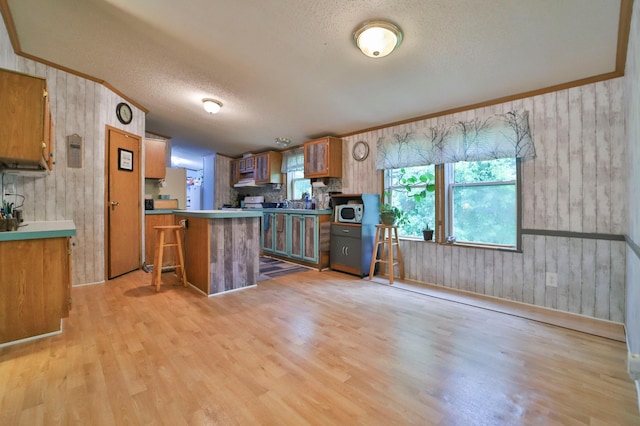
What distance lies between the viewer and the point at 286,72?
8.86ft

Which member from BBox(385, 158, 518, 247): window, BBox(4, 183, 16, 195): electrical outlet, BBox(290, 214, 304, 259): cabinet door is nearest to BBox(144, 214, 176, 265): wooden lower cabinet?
BBox(4, 183, 16, 195): electrical outlet

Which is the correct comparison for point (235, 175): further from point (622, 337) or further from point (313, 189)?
point (622, 337)

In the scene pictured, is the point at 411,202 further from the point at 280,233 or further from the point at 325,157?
the point at 280,233

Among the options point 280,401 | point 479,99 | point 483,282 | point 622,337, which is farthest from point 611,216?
point 280,401

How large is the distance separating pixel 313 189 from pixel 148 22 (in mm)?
3717

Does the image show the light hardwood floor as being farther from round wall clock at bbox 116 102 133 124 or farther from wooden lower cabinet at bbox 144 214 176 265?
round wall clock at bbox 116 102 133 124

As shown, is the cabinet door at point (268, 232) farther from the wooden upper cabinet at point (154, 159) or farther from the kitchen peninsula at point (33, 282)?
the kitchen peninsula at point (33, 282)

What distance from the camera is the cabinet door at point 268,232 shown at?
213 inches

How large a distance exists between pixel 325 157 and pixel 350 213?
4.00ft

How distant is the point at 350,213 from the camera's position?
4.11 meters

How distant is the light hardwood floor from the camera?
1.32m

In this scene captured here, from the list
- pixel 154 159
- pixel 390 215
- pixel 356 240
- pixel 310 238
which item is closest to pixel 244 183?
pixel 154 159

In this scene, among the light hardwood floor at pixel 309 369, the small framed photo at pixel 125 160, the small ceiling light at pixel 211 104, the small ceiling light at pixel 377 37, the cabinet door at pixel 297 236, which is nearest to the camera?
the light hardwood floor at pixel 309 369

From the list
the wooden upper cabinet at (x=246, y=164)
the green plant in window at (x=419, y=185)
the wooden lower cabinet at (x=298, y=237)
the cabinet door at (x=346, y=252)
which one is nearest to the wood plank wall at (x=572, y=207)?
the green plant in window at (x=419, y=185)
